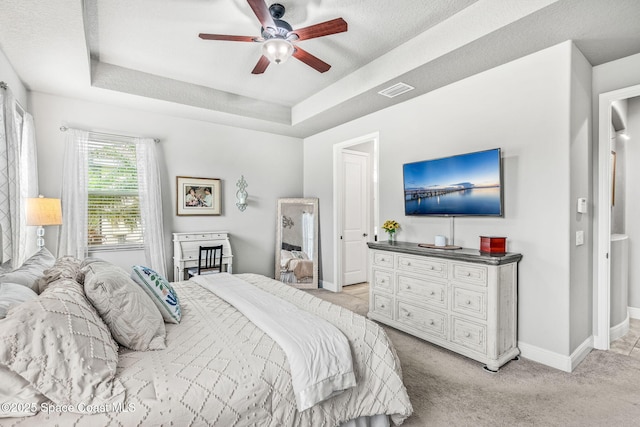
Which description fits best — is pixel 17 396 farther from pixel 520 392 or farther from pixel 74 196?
pixel 74 196

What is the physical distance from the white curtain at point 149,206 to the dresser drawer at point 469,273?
3622 mm

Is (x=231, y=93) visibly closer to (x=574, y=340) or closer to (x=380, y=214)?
(x=380, y=214)

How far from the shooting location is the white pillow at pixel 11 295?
1.22m

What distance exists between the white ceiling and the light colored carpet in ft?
8.75

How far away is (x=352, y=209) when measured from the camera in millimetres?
5383

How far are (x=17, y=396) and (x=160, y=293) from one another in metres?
0.88

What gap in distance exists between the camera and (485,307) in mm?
2588

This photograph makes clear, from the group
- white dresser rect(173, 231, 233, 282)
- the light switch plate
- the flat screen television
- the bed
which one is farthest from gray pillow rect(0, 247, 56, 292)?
the light switch plate

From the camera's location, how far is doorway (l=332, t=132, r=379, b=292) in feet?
16.7

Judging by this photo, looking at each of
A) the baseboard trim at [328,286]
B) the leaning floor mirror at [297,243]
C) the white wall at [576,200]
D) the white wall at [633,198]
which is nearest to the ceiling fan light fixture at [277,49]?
the white wall at [576,200]

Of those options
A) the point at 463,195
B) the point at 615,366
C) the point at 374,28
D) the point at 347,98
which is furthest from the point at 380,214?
the point at 615,366

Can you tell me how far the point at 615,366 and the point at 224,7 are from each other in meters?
4.38

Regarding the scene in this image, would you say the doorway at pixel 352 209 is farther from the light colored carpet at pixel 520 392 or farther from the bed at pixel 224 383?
the bed at pixel 224 383

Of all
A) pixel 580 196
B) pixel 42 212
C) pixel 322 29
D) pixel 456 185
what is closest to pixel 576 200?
pixel 580 196
